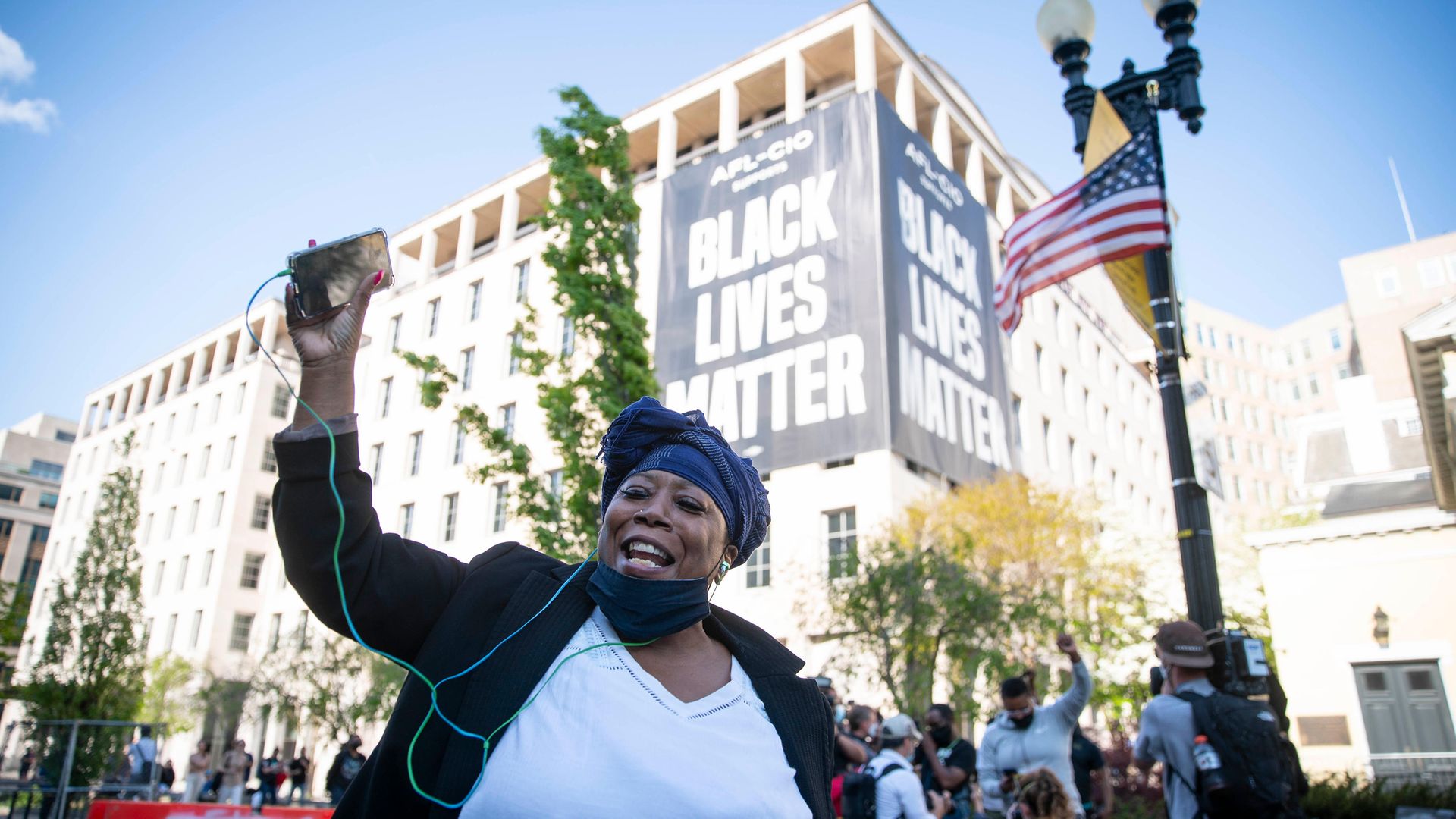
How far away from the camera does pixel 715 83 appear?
34.7m

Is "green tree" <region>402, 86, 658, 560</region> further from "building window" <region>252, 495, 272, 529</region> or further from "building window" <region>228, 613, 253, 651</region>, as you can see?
"building window" <region>252, 495, 272, 529</region>

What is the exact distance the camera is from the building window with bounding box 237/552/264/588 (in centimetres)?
4731

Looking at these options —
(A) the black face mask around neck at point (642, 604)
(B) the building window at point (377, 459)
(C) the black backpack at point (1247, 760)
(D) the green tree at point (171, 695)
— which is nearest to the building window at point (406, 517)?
(B) the building window at point (377, 459)

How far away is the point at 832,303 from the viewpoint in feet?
89.1

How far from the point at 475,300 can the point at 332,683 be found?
55.7ft

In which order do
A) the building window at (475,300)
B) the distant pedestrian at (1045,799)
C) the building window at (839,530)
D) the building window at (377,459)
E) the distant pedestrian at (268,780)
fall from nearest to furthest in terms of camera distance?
the distant pedestrian at (1045,799) → the distant pedestrian at (268,780) → the building window at (839,530) → the building window at (475,300) → the building window at (377,459)

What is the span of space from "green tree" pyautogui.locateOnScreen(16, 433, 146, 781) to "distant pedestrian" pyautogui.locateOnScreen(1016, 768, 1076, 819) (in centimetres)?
1731

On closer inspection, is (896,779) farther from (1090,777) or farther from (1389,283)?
(1389,283)

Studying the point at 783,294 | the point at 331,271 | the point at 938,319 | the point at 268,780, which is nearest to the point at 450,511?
the point at 783,294

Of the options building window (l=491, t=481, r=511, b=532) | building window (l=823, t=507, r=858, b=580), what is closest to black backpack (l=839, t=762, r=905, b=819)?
building window (l=823, t=507, r=858, b=580)

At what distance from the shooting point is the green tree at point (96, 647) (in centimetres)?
1738

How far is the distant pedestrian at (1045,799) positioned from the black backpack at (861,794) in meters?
0.79

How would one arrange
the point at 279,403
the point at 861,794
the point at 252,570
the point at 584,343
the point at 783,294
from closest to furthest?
the point at 861,794
the point at 584,343
the point at 783,294
the point at 252,570
the point at 279,403

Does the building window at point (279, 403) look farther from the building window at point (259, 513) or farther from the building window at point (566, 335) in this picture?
the building window at point (566, 335)
